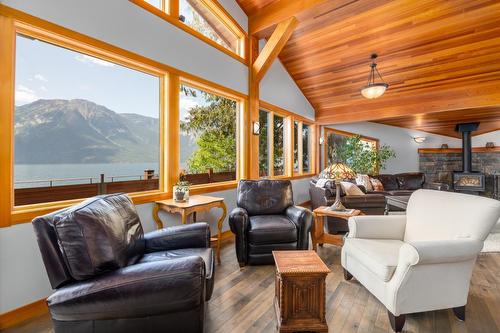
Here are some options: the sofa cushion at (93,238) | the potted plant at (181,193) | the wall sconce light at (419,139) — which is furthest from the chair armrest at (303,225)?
the wall sconce light at (419,139)

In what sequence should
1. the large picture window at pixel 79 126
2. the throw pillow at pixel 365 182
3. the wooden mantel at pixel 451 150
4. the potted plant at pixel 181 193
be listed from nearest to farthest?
the large picture window at pixel 79 126, the potted plant at pixel 181 193, the throw pillow at pixel 365 182, the wooden mantel at pixel 451 150

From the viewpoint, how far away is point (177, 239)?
2018 mm

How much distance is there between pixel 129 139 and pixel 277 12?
308 cm

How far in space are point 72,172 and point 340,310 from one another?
2958 millimetres

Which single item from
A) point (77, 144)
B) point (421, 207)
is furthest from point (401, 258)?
point (77, 144)

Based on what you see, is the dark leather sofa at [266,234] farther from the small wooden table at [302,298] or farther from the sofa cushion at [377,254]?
the small wooden table at [302,298]

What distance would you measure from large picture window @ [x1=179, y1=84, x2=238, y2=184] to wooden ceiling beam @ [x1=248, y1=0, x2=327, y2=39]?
1.39 meters

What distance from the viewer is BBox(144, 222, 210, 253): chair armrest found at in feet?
6.56

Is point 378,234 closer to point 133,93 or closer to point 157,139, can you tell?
point 157,139

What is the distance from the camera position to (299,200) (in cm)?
615

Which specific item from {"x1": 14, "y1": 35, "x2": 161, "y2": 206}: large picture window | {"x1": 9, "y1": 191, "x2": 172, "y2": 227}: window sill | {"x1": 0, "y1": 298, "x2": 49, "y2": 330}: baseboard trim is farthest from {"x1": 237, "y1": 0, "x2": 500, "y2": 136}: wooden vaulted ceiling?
{"x1": 0, "y1": 298, "x2": 49, "y2": 330}: baseboard trim

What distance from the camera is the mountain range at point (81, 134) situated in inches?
86.2

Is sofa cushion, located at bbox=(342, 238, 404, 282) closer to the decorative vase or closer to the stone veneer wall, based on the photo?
the decorative vase

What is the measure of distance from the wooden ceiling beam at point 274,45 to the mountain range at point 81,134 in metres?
1.94
